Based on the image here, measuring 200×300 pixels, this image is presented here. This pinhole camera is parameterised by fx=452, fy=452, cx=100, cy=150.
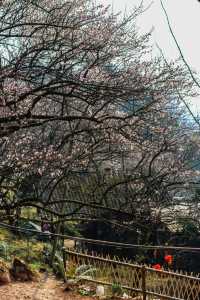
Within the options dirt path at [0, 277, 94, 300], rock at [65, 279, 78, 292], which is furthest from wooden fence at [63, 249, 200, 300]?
dirt path at [0, 277, 94, 300]

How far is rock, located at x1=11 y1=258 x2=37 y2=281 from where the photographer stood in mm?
11953

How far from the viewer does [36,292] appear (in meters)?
11.4

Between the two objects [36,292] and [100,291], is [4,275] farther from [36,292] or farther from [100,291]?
[100,291]

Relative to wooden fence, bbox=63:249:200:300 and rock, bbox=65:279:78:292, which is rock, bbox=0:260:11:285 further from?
wooden fence, bbox=63:249:200:300

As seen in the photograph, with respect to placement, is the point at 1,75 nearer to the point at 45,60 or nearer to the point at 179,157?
the point at 45,60

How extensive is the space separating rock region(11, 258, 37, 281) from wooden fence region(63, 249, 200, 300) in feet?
4.99

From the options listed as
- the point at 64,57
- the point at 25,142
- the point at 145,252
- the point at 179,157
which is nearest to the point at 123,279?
the point at 25,142

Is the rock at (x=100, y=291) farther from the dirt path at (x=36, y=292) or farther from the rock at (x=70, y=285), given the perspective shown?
the rock at (x=70, y=285)

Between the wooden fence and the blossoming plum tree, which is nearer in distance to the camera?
the blossoming plum tree

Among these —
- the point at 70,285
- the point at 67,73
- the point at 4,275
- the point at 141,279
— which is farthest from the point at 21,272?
the point at 67,73

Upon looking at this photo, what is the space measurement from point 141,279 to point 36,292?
2689 mm

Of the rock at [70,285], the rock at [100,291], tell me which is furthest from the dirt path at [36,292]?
the rock at [100,291]

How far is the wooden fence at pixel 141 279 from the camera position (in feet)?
36.2

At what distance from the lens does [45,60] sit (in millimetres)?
10695
